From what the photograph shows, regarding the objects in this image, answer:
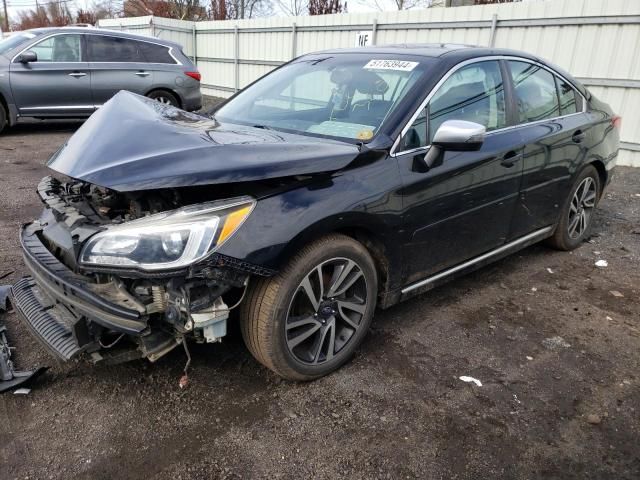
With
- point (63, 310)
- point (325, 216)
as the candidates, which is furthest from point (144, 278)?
point (325, 216)

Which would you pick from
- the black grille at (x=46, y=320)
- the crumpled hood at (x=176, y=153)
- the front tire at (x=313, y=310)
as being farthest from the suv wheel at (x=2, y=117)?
the front tire at (x=313, y=310)

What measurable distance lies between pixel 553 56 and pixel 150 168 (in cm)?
832

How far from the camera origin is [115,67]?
953 cm

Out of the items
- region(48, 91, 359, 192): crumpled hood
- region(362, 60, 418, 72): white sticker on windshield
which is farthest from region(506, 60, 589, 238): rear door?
region(48, 91, 359, 192): crumpled hood

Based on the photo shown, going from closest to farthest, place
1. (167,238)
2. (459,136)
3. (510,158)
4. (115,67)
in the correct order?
(167,238), (459,136), (510,158), (115,67)

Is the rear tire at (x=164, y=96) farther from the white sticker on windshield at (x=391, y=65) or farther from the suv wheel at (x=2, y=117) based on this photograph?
the white sticker on windshield at (x=391, y=65)

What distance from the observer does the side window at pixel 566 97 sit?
4191 millimetres

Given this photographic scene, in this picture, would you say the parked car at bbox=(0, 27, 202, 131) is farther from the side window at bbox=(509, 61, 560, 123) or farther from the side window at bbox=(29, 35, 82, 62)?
the side window at bbox=(509, 61, 560, 123)

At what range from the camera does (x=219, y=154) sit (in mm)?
2246

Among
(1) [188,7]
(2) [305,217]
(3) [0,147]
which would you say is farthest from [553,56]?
(1) [188,7]

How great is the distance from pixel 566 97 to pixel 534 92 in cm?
56

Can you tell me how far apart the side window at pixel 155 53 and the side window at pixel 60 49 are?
3.75 ft

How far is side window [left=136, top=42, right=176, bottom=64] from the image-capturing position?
992 cm

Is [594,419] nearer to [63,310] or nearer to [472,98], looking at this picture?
[472,98]
